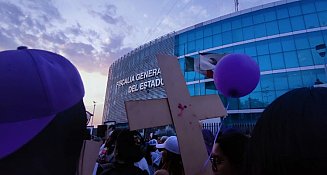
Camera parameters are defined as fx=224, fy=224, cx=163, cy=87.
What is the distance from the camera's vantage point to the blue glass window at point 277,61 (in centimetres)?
2231

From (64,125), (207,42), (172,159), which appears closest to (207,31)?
(207,42)

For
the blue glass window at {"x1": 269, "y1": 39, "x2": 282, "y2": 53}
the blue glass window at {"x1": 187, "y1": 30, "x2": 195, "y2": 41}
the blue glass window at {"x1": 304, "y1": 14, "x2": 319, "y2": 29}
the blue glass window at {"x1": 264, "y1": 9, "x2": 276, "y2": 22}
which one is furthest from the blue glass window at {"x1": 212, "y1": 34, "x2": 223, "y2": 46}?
the blue glass window at {"x1": 304, "y1": 14, "x2": 319, "y2": 29}

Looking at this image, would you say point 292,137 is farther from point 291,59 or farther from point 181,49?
point 181,49

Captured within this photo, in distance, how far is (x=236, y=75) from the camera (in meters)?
2.04

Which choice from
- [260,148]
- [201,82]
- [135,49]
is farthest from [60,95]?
[135,49]

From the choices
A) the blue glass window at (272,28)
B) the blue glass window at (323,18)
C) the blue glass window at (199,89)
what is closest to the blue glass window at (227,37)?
the blue glass window at (272,28)

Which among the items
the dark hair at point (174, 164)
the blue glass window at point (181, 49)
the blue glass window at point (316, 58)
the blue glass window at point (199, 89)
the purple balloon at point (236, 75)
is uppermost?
the blue glass window at point (181, 49)

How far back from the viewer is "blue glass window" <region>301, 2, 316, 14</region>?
2223cm

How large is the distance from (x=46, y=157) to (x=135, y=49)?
123 feet

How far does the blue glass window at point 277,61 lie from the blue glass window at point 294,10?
457 centimetres

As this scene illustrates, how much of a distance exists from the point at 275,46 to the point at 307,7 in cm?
478

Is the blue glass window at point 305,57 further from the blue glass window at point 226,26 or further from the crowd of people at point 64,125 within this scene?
the crowd of people at point 64,125

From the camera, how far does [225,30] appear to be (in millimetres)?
26172

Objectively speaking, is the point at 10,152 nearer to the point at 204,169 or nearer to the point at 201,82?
the point at 204,169
